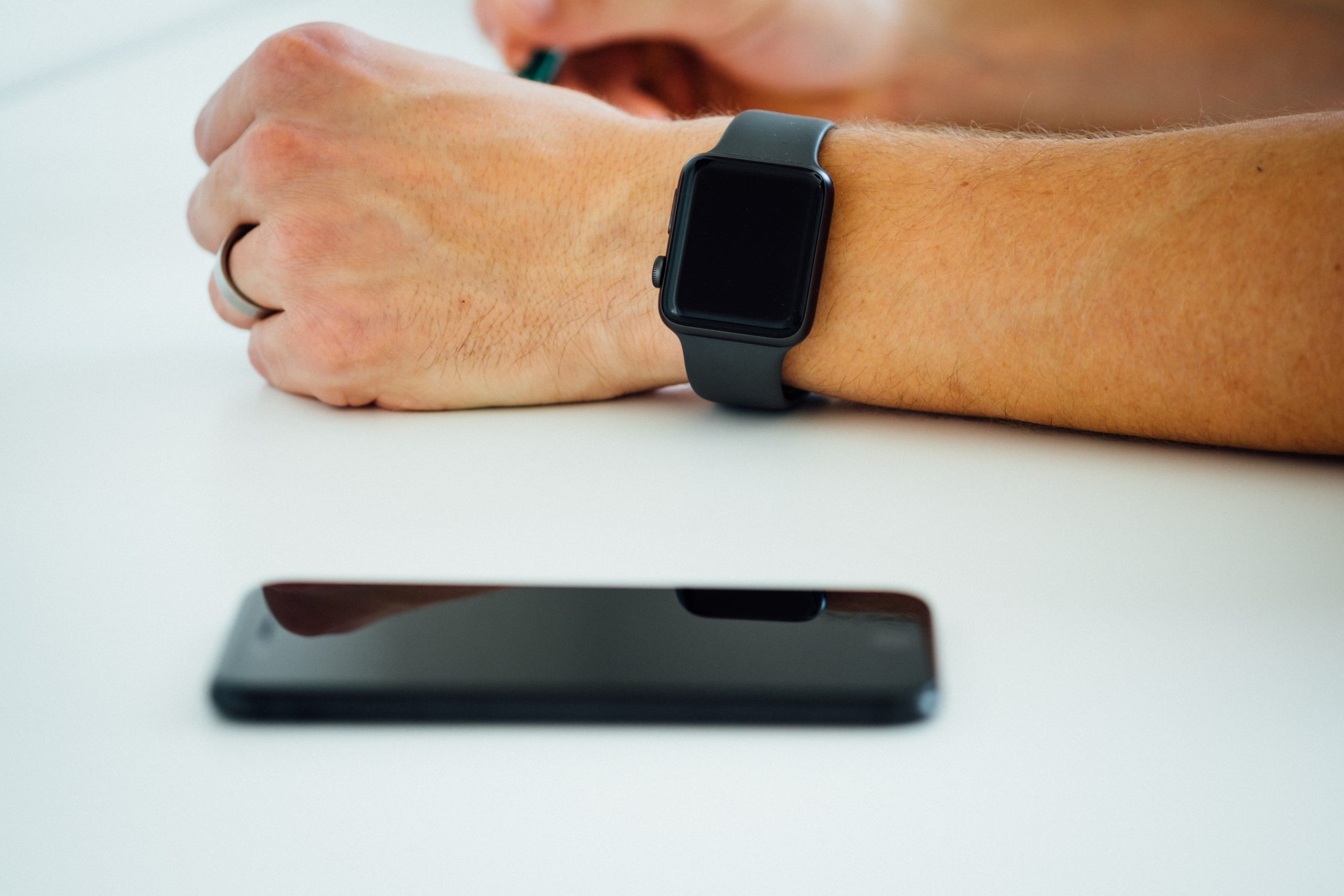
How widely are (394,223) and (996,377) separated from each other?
0.48 metres

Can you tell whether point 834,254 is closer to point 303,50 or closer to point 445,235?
point 445,235

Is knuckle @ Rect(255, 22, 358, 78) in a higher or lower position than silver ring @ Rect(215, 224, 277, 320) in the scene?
higher

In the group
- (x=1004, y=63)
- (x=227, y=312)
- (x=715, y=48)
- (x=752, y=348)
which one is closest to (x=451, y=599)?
(x=752, y=348)

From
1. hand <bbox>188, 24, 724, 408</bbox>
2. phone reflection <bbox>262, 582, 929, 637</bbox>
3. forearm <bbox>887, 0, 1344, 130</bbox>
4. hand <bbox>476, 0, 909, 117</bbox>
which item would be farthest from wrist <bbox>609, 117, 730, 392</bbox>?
forearm <bbox>887, 0, 1344, 130</bbox>

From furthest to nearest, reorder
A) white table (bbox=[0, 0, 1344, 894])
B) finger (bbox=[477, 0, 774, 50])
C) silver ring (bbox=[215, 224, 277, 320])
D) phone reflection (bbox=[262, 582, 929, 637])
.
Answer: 1. finger (bbox=[477, 0, 774, 50])
2. silver ring (bbox=[215, 224, 277, 320])
3. phone reflection (bbox=[262, 582, 929, 637])
4. white table (bbox=[0, 0, 1344, 894])

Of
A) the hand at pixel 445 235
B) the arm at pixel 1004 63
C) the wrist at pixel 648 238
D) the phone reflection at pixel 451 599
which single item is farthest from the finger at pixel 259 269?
the arm at pixel 1004 63

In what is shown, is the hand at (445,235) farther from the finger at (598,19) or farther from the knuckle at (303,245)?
the finger at (598,19)

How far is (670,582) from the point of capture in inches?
22.0

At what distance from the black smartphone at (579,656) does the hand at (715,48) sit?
32.0 inches

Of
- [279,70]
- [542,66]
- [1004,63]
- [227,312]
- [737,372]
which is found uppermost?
[1004,63]

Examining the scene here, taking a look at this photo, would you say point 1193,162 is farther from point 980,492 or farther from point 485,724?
point 485,724

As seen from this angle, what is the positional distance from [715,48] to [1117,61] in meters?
0.56

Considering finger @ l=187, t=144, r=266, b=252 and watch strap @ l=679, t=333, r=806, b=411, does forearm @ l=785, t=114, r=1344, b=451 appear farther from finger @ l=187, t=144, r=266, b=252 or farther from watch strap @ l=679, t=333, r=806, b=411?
finger @ l=187, t=144, r=266, b=252

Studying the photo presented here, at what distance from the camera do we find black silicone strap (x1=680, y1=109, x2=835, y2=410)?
0.73 m
